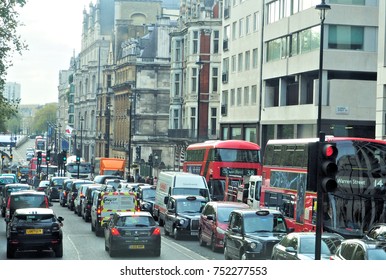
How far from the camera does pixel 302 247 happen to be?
63.5 ft

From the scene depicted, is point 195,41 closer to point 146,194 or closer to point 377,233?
point 146,194

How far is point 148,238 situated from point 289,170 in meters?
8.25

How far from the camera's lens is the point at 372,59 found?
46.1m

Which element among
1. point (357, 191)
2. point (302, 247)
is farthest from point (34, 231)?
point (357, 191)

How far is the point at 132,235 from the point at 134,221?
3.24 feet

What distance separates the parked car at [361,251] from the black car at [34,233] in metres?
5.67

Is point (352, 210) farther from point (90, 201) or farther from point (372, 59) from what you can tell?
point (372, 59)

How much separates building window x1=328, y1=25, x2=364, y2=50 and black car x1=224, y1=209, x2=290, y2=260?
22898 millimetres

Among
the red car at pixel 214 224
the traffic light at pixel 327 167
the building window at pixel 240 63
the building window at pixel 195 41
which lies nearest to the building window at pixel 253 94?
the building window at pixel 240 63

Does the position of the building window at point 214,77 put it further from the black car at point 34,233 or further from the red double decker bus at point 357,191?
the black car at point 34,233

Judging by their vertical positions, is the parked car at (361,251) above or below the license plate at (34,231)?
above

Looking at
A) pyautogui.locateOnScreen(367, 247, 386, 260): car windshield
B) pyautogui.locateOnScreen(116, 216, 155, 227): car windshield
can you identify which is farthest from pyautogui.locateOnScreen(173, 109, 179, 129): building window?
pyautogui.locateOnScreen(367, 247, 386, 260): car windshield

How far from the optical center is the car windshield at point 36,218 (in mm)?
23016
